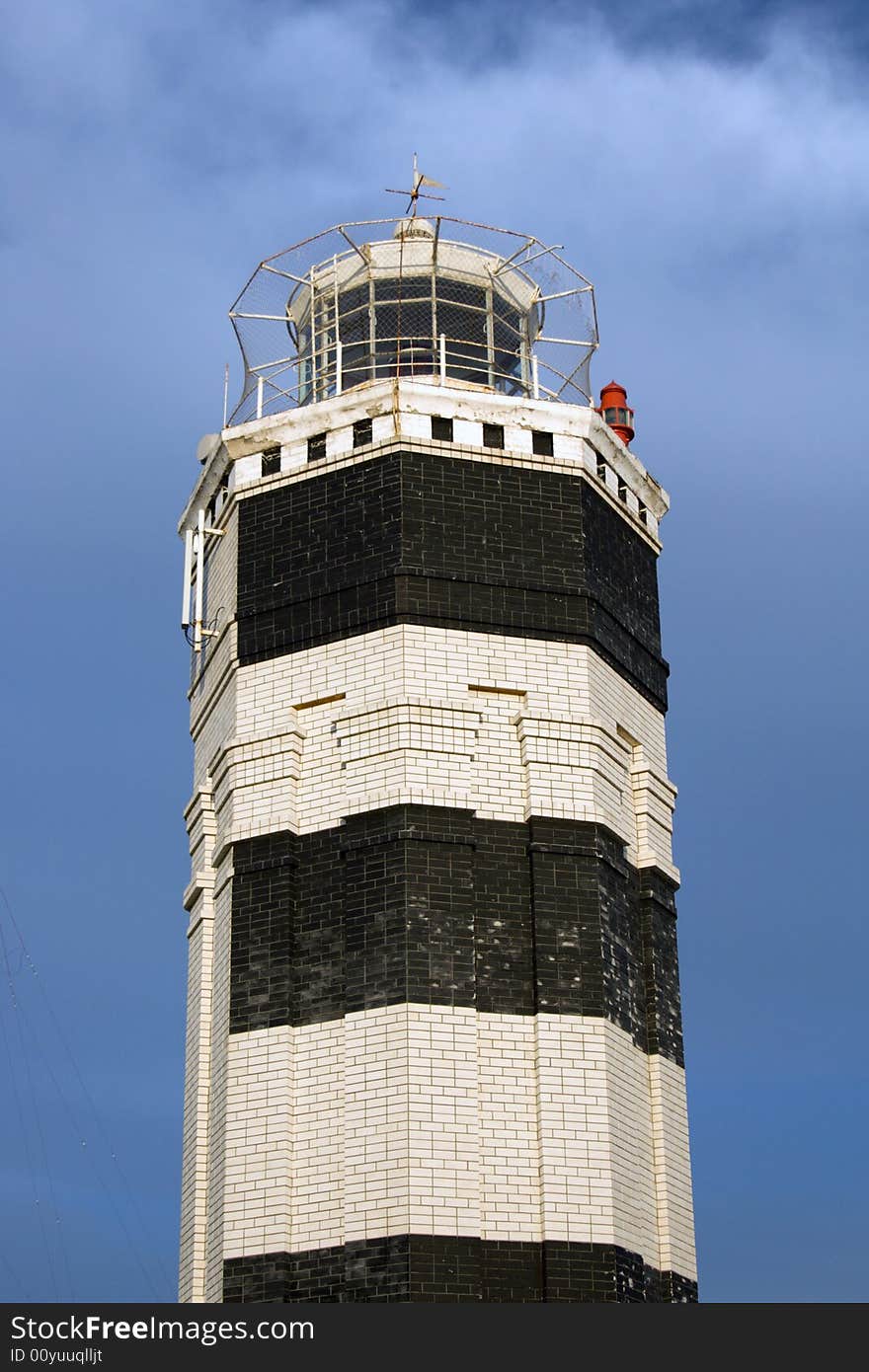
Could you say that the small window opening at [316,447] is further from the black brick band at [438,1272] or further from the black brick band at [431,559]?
the black brick band at [438,1272]

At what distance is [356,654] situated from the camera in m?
30.8

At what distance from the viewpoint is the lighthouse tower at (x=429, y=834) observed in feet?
91.1

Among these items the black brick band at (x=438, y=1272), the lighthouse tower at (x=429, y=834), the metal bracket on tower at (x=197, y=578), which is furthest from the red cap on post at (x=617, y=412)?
the black brick band at (x=438, y=1272)

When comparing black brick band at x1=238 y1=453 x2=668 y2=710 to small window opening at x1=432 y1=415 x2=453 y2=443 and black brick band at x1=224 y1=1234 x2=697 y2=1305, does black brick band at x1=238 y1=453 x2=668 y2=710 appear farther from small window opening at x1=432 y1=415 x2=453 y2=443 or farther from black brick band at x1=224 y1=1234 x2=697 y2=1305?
black brick band at x1=224 y1=1234 x2=697 y2=1305

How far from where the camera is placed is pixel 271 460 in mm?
33125

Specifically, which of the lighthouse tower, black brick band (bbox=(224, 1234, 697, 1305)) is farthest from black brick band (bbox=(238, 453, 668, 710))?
black brick band (bbox=(224, 1234, 697, 1305))

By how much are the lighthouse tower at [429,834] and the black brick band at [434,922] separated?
4cm

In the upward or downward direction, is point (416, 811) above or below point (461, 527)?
below

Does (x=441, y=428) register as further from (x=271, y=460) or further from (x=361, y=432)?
(x=271, y=460)

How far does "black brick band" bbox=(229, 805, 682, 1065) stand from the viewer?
1132 inches

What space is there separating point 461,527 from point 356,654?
8.05ft
